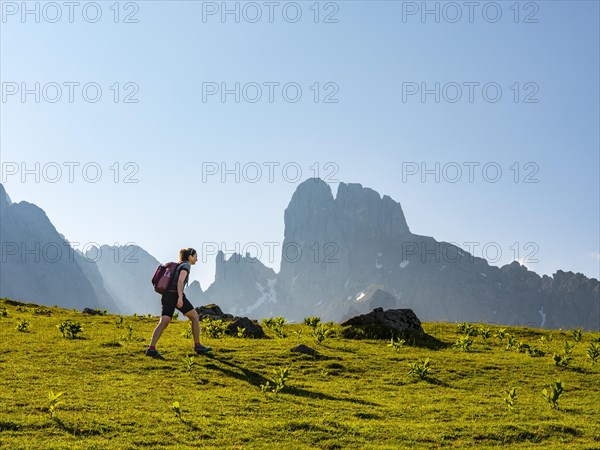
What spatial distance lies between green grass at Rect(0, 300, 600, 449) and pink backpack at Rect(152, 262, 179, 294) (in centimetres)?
254

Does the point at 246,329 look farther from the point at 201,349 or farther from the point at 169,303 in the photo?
the point at 169,303

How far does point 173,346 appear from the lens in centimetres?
2245

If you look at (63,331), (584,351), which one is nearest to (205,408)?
(63,331)

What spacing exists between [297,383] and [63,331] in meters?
13.6

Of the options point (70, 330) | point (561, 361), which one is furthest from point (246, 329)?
point (561, 361)

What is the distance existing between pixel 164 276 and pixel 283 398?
7.32 metres

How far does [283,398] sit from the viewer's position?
14.7m

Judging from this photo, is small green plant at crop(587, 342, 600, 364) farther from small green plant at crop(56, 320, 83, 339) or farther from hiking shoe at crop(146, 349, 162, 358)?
small green plant at crop(56, 320, 83, 339)

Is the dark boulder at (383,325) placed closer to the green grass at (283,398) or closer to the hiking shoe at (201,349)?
the green grass at (283,398)

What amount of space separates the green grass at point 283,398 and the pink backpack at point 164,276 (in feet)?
8.34

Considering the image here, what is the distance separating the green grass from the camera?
37.4ft

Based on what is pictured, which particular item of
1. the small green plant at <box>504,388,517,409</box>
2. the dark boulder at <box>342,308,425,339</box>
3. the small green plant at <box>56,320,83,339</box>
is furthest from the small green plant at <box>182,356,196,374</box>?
the dark boulder at <box>342,308,425,339</box>

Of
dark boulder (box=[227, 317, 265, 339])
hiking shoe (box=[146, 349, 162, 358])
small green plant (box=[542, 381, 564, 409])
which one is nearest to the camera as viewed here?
small green plant (box=[542, 381, 564, 409])

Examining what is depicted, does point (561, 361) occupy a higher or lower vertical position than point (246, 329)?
lower
